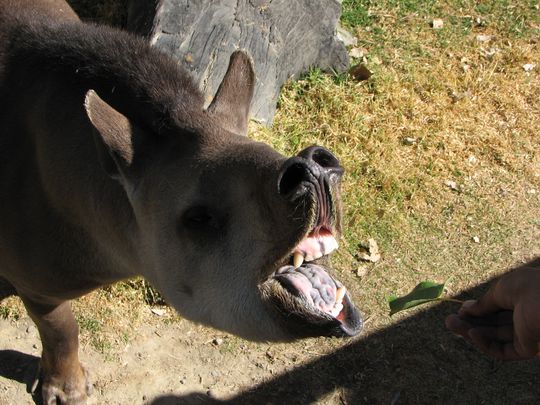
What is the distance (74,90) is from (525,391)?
395 centimetres

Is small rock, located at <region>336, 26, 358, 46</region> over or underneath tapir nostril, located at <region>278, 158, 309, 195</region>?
underneath

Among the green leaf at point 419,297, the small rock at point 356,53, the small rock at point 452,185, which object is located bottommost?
the small rock at point 452,185

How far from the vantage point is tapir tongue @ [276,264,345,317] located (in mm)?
3021

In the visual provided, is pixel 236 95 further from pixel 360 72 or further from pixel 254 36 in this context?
pixel 360 72

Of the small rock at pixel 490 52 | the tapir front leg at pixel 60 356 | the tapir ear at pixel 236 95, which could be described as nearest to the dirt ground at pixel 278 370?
the tapir front leg at pixel 60 356

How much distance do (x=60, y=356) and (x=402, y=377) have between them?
8.29ft

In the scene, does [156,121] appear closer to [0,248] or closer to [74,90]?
[74,90]

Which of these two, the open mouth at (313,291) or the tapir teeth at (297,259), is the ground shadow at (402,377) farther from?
the tapir teeth at (297,259)

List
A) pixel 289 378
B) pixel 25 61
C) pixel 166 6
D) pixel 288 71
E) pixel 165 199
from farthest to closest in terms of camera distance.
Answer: pixel 288 71
pixel 166 6
pixel 289 378
pixel 25 61
pixel 165 199

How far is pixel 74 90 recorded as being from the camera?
12.8 feet

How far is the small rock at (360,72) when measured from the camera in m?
7.52

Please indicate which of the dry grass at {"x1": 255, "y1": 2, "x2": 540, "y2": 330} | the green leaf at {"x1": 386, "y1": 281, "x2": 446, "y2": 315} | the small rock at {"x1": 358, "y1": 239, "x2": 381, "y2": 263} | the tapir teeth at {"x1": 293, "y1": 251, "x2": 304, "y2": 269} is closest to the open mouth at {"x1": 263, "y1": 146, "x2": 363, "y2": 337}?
the tapir teeth at {"x1": 293, "y1": 251, "x2": 304, "y2": 269}

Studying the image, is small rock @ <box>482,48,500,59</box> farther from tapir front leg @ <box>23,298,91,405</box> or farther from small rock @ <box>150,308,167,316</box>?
tapir front leg @ <box>23,298,91,405</box>

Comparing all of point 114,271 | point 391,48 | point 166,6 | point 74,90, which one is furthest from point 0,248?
point 391,48
